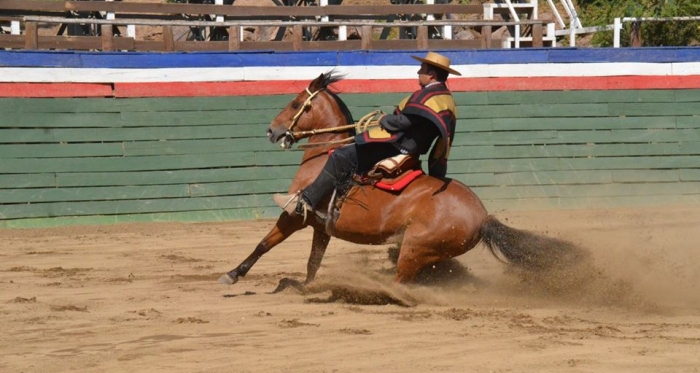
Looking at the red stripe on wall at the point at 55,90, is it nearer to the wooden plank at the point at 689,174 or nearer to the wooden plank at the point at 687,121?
the wooden plank at the point at 687,121

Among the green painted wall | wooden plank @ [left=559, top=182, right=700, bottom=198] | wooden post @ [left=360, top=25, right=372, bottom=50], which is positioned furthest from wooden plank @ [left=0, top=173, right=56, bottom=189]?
wooden plank @ [left=559, top=182, right=700, bottom=198]

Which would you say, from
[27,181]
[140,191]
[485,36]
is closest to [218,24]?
[140,191]

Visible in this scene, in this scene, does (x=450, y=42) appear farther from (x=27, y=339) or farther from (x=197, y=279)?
(x=27, y=339)

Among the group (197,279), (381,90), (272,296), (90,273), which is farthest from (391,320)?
(381,90)

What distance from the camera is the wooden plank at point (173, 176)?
43.5 ft

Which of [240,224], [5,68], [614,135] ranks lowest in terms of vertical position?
[240,224]

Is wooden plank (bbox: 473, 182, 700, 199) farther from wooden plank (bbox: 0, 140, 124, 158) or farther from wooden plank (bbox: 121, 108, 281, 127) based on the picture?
wooden plank (bbox: 0, 140, 124, 158)

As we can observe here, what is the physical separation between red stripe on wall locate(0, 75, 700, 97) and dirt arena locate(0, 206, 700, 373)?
8.00 feet

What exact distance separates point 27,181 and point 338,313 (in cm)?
674

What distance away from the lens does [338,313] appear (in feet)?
25.0

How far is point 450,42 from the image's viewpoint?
1628 cm

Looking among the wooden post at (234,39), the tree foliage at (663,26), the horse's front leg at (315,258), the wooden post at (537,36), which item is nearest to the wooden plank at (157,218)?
the wooden post at (234,39)

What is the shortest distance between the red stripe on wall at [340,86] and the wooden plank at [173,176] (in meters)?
1.01

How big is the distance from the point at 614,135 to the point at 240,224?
225 inches
